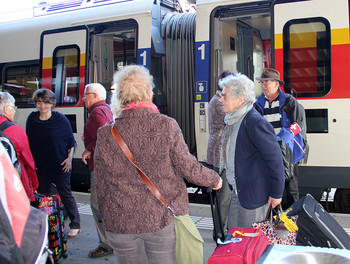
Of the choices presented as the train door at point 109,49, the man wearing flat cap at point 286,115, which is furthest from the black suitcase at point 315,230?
the train door at point 109,49

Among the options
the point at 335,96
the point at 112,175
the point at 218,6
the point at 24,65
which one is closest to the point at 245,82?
the point at 112,175

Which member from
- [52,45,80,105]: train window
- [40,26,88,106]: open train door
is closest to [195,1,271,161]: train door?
[40,26,88,106]: open train door

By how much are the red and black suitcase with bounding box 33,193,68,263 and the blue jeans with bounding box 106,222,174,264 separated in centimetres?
166

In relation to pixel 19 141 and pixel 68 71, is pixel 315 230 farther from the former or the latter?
pixel 68 71

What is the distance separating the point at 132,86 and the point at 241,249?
3.57 ft

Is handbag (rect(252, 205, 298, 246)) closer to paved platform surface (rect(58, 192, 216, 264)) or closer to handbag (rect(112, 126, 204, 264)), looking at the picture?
handbag (rect(112, 126, 204, 264))

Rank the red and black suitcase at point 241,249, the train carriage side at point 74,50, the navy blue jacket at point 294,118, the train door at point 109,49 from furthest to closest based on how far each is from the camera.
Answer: the train door at point 109,49 → the train carriage side at point 74,50 → the navy blue jacket at point 294,118 → the red and black suitcase at point 241,249

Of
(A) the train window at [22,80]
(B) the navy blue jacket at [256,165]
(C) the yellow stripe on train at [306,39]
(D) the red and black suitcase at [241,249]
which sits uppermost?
(C) the yellow stripe on train at [306,39]

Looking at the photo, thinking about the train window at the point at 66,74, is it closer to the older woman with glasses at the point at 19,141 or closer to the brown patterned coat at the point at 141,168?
the older woman with glasses at the point at 19,141

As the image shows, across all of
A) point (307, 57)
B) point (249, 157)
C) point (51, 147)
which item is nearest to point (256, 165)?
point (249, 157)

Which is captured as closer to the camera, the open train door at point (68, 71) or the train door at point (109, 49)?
the train door at point (109, 49)

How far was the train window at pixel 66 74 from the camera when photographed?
681 cm

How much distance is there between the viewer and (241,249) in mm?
2178

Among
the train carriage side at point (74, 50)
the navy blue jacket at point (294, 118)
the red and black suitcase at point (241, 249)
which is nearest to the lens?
the red and black suitcase at point (241, 249)
